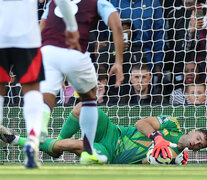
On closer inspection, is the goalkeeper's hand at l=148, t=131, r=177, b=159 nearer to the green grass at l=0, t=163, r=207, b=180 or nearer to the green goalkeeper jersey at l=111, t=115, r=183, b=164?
the green goalkeeper jersey at l=111, t=115, r=183, b=164

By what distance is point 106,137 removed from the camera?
→ 6.96 meters

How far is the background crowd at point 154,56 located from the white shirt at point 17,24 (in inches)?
171

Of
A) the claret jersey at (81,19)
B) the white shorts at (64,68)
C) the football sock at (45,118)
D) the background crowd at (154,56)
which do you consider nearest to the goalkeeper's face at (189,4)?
the background crowd at (154,56)

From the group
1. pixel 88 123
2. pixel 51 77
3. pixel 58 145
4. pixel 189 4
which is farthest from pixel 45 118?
pixel 189 4

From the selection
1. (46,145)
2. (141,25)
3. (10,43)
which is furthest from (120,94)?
(10,43)

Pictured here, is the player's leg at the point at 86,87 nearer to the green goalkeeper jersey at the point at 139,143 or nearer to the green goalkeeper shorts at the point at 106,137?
the green goalkeeper shorts at the point at 106,137

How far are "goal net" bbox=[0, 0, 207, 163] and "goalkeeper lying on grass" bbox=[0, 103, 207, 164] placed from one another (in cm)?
129

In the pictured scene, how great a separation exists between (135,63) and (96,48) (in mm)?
636

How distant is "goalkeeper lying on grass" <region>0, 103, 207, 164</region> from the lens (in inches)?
270

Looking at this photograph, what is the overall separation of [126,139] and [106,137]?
256 millimetres

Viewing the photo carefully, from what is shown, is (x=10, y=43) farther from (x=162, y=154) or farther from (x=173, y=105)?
(x=173, y=105)

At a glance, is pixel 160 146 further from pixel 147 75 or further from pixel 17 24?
pixel 17 24

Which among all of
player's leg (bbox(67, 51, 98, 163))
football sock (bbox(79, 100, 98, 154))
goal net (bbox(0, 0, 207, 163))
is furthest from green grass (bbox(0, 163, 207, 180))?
goal net (bbox(0, 0, 207, 163))

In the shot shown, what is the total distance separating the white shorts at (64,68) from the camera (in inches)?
205
